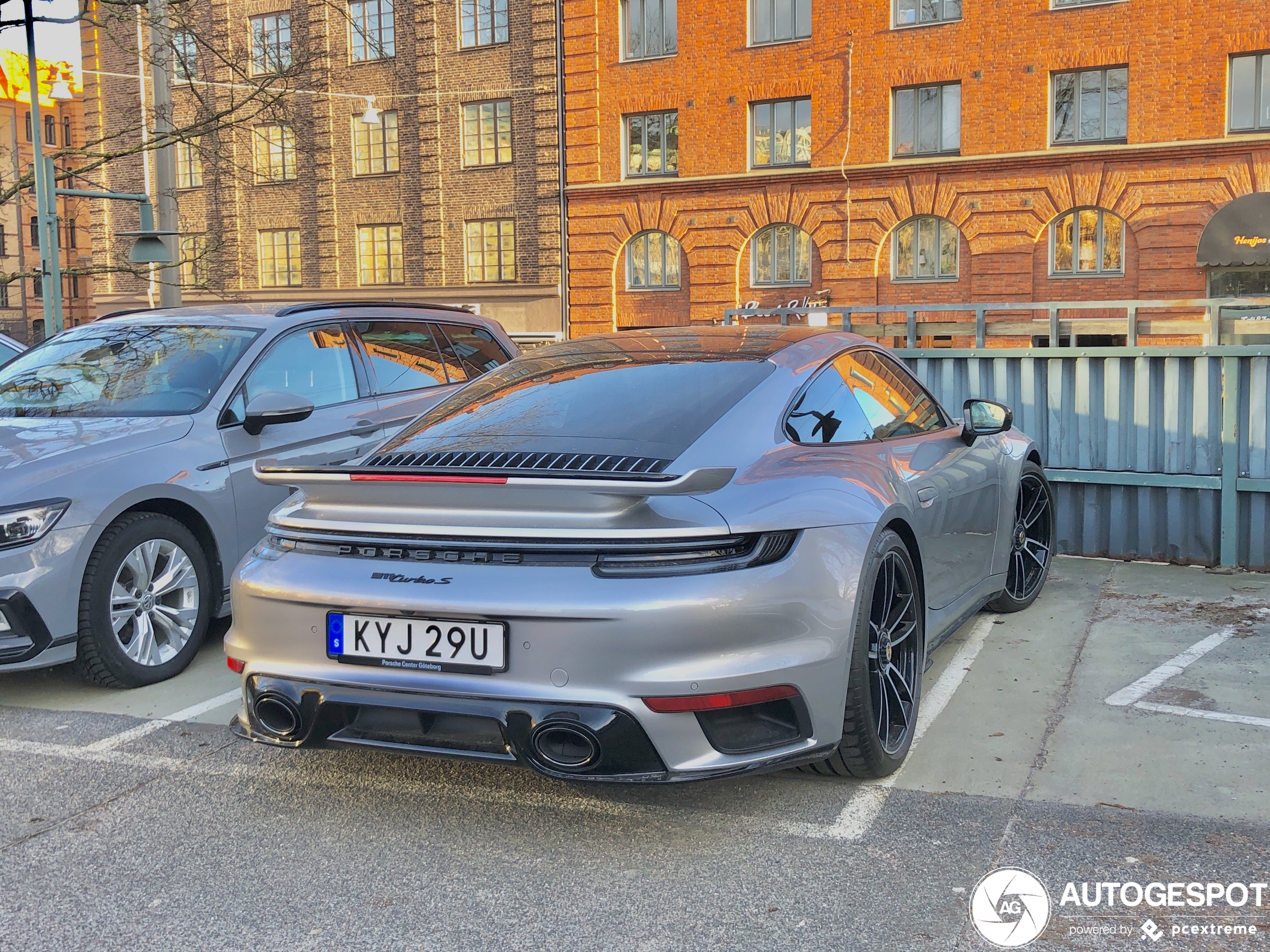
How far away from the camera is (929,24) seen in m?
27.8

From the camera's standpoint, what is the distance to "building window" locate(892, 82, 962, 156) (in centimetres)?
2791

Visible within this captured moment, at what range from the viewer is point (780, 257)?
30.4 m

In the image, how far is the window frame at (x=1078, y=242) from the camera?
1046 inches

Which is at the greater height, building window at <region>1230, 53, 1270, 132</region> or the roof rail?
building window at <region>1230, 53, 1270, 132</region>

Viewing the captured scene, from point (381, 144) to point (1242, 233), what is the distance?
23682 mm

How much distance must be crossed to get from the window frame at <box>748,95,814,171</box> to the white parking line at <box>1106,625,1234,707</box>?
25.2m

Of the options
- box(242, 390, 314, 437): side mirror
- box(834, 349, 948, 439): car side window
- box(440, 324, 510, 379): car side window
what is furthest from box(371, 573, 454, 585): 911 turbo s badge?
box(440, 324, 510, 379): car side window

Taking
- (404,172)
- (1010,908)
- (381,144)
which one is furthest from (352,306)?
(381,144)

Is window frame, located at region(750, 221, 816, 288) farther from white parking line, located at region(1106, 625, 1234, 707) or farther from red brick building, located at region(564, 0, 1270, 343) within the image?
white parking line, located at region(1106, 625, 1234, 707)

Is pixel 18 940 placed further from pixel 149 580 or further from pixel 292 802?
pixel 149 580

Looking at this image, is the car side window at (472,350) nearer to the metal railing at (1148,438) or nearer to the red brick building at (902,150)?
the metal railing at (1148,438)

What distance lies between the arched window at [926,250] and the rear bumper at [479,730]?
26.2 meters

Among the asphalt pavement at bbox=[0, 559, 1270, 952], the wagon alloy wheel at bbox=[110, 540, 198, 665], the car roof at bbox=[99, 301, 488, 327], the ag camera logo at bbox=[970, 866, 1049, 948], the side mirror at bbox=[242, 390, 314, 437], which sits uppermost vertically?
the car roof at bbox=[99, 301, 488, 327]

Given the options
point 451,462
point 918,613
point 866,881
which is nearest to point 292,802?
point 451,462
